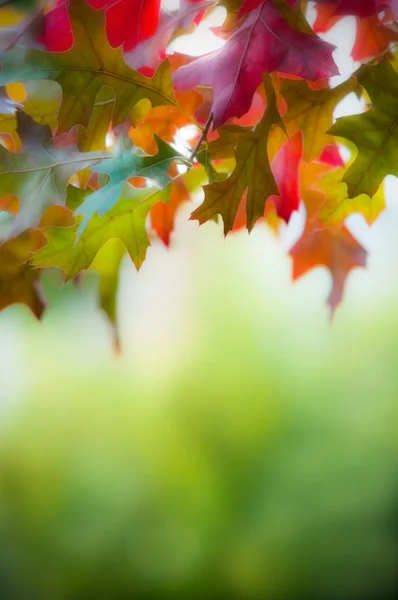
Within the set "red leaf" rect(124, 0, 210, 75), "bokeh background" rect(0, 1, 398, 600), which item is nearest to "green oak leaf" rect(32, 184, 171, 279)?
"red leaf" rect(124, 0, 210, 75)

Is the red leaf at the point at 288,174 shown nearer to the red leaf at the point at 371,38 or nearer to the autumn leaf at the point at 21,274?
the red leaf at the point at 371,38

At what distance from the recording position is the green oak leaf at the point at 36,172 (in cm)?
48

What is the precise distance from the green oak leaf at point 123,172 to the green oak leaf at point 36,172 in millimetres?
45

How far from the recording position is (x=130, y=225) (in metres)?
0.52

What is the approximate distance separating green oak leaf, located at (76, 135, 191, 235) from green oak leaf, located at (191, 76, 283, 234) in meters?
0.03

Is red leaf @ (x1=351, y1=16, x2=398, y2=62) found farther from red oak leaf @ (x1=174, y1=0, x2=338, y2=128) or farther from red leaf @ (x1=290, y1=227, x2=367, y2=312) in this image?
red leaf @ (x1=290, y1=227, x2=367, y2=312)

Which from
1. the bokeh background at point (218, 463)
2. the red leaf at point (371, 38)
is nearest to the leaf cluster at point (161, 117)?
the red leaf at point (371, 38)

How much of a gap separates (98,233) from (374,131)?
0.24m

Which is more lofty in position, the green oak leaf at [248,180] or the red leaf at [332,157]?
the green oak leaf at [248,180]

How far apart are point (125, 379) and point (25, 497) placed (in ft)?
2.65

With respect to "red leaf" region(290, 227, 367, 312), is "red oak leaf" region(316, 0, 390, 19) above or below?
above

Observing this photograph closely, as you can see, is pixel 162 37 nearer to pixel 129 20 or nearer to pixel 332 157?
pixel 129 20

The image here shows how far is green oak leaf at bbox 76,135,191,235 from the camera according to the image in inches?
16.3

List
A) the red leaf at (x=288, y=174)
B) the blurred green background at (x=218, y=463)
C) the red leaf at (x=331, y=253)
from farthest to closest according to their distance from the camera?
the blurred green background at (x=218, y=463), the red leaf at (x=331, y=253), the red leaf at (x=288, y=174)
